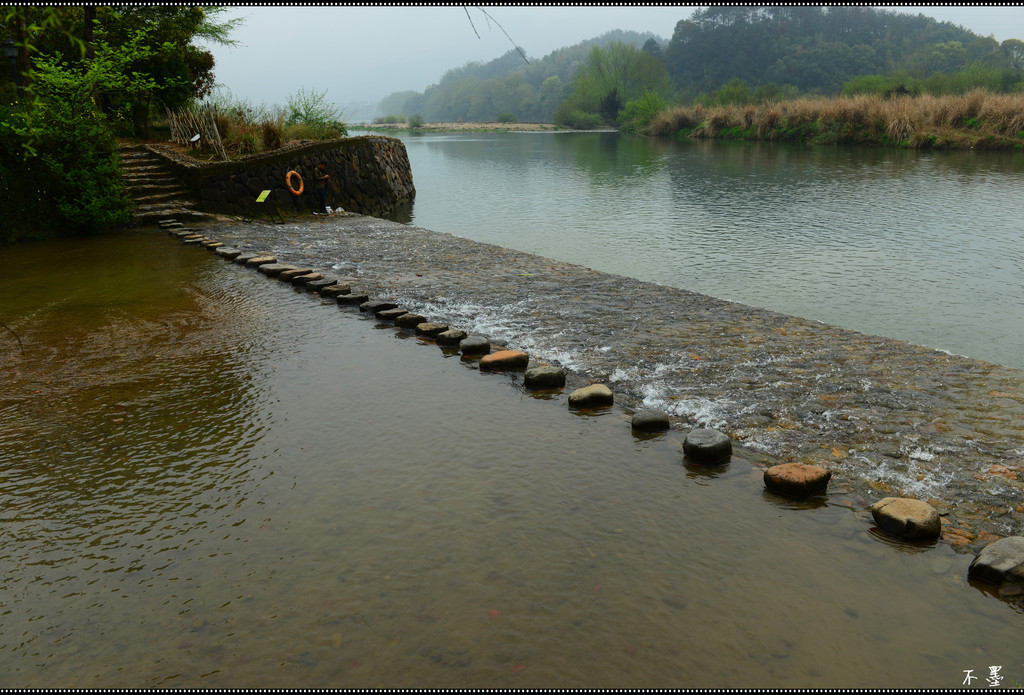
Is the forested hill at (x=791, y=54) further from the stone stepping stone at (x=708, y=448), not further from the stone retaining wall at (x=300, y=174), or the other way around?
the stone stepping stone at (x=708, y=448)

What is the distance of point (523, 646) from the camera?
2.99 m

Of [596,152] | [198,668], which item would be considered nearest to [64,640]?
[198,668]

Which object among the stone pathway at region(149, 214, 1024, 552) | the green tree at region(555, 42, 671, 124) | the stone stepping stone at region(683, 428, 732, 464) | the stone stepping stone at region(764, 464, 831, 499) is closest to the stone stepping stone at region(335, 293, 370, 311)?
the stone pathway at region(149, 214, 1024, 552)

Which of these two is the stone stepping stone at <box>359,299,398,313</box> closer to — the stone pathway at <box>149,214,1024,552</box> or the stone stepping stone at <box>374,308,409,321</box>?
the stone stepping stone at <box>374,308,409,321</box>

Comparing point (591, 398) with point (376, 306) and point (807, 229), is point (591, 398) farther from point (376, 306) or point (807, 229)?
point (807, 229)

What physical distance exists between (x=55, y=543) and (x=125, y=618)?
105 cm

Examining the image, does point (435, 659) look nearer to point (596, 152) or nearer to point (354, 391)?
point (354, 391)

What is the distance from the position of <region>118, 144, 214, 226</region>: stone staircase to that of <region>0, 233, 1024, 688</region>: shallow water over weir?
11.0 metres

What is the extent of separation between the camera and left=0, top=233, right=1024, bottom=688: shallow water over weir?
2.92 m

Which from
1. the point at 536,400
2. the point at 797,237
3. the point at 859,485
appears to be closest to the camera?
the point at 859,485

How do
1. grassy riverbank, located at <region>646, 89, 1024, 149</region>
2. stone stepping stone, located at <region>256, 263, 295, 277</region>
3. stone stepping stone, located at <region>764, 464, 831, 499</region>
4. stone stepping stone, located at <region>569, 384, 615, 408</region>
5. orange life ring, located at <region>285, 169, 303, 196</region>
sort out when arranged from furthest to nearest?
grassy riverbank, located at <region>646, 89, 1024, 149</region> < orange life ring, located at <region>285, 169, 303, 196</region> < stone stepping stone, located at <region>256, 263, 295, 277</region> < stone stepping stone, located at <region>569, 384, 615, 408</region> < stone stepping stone, located at <region>764, 464, 831, 499</region>

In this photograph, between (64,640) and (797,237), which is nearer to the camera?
(64,640)

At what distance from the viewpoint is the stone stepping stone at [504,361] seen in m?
6.70

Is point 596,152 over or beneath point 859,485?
over
